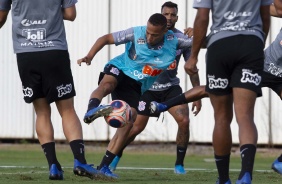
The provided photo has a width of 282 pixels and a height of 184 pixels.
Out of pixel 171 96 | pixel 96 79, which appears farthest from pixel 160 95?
pixel 96 79

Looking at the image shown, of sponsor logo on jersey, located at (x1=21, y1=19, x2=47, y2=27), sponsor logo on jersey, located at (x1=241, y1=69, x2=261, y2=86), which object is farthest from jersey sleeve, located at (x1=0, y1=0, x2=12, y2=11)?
sponsor logo on jersey, located at (x1=241, y1=69, x2=261, y2=86)

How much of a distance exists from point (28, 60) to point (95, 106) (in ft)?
3.22

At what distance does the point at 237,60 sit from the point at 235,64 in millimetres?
66

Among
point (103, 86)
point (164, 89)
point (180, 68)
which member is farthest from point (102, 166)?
point (180, 68)

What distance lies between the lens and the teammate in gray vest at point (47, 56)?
417 inches

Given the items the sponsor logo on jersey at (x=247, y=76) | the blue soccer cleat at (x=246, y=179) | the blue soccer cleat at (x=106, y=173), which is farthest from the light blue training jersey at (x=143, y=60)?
the blue soccer cleat at (x=246, y=179)

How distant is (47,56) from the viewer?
10594 millimetres

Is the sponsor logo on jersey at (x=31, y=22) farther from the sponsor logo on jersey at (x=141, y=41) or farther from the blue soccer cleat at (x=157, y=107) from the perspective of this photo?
the sponsor logo on jersey at (x=141, y=41)

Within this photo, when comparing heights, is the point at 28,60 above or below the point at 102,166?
above

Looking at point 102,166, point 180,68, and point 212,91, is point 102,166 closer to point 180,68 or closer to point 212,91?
point 212,91

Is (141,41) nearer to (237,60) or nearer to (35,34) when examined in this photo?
(35,34)

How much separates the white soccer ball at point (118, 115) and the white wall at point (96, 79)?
417 inches

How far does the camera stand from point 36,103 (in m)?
10.9

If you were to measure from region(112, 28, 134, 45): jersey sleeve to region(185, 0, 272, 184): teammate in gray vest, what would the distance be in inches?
128
